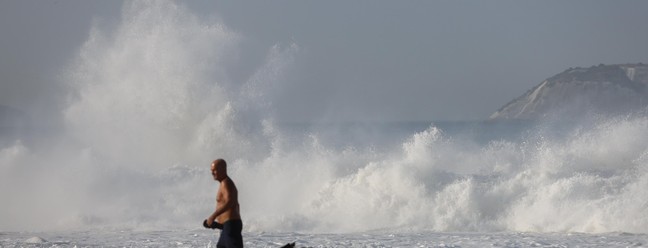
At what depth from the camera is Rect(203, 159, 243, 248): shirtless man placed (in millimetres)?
10125

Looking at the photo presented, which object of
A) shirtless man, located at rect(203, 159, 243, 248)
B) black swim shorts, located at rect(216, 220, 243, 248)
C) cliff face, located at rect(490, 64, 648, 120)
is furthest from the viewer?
cliff face, located at rect(490, 64, 648, 120)

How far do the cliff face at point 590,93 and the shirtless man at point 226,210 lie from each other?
8958 centimetres

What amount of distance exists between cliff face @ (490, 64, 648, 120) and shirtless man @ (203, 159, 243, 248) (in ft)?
294

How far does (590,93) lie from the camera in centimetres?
10362

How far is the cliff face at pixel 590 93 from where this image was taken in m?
100

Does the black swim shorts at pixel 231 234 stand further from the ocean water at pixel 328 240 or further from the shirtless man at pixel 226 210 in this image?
the ocean water at pixel 328 240

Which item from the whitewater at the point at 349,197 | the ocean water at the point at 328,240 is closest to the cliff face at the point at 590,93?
the whitewater at the point at 349,197

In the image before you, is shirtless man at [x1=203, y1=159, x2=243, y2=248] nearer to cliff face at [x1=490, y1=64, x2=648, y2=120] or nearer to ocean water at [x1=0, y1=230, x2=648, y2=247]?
ocean water at [x1=0, y1=230, x2=648, y2=247]

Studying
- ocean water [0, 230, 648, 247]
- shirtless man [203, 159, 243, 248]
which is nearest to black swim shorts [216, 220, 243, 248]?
shirtless man [203, 159, 243, 248]

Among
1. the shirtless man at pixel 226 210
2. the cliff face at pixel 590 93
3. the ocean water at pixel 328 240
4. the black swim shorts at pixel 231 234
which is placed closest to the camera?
the shirtless man at pixel 226 210

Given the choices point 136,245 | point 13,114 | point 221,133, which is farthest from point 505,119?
point 136,245

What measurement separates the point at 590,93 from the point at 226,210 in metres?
98.0

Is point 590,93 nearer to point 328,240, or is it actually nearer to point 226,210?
point 328,240

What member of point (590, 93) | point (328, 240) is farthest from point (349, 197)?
point (590, 93)
